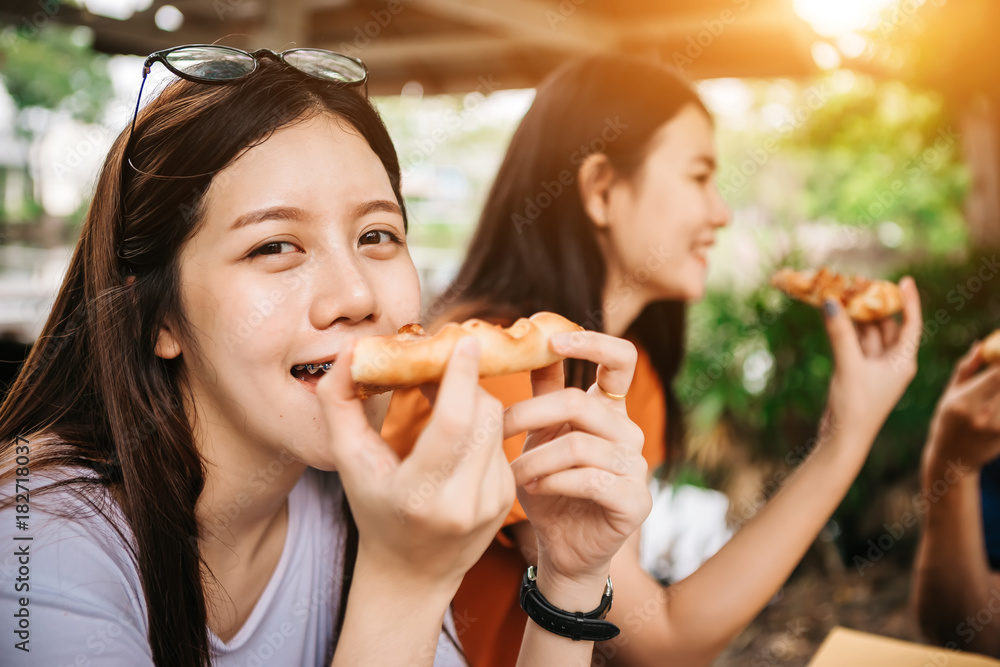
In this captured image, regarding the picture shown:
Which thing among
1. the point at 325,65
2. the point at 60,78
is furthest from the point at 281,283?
the point at 60,78

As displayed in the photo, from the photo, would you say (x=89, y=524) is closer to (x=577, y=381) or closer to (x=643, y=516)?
(x=643, y=516)

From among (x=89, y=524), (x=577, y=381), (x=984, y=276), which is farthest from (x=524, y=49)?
(x=89, y=524)

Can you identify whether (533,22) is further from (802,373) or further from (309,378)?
(309,378)

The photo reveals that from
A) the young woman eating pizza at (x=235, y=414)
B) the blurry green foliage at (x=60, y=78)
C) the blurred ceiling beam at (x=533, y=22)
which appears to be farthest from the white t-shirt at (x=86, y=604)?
the blurry green foliage at (x=60, y=78)

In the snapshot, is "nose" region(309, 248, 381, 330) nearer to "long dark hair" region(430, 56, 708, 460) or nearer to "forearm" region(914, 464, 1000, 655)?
"long dark hair" region(430, 56, 708, 460)

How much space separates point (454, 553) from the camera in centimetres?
118

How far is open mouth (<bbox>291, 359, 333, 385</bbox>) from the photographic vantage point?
1419mm

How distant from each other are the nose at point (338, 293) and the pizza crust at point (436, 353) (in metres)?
0.11

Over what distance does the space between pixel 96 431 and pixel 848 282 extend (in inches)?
119

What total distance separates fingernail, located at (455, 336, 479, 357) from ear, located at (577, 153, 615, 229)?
159 cm

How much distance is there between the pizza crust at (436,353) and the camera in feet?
3.84

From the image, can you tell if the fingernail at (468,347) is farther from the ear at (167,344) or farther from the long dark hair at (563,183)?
the long dark hair at (563,183)

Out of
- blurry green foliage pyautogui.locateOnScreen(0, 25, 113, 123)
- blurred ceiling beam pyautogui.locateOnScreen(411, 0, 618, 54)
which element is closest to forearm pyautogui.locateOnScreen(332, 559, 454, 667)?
blurred ceiling beam pyautogui.locateOnScreen(411, 0, 618, 54)

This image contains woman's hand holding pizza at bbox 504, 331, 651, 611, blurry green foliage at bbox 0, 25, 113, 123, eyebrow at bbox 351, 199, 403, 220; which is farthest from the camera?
blurry green foliage at bbox 0, 25, 113, 123
